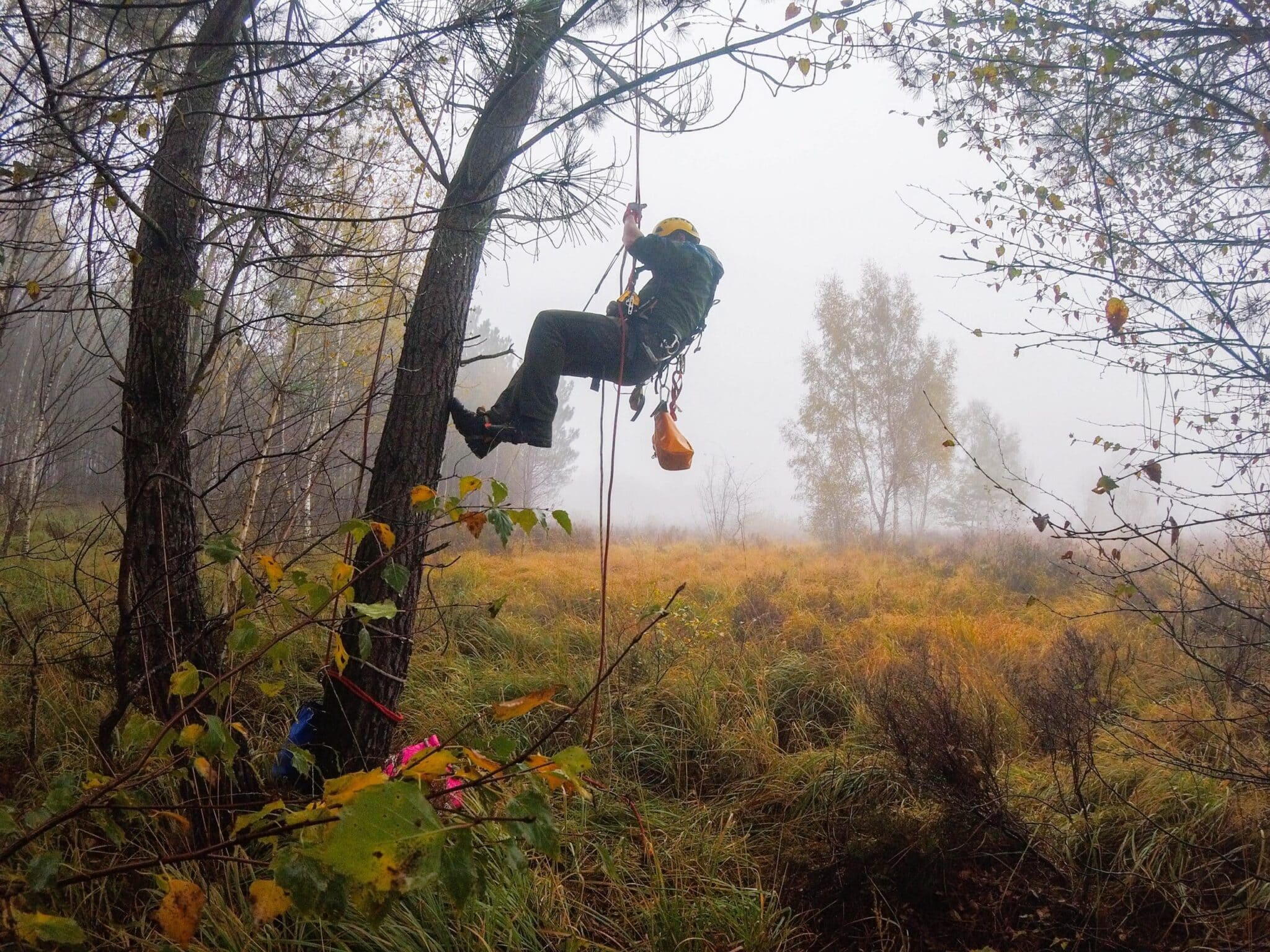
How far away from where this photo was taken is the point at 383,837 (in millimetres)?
704

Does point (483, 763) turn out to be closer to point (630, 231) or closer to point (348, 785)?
point (348, 785)

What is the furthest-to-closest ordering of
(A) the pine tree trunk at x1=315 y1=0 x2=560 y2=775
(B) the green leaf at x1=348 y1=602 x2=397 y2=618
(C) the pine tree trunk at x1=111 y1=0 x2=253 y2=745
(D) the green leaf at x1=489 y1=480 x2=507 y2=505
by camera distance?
(A) the pine tree trunk at x1=315 y1=0 x2=560 y2=775 → (C) the pine tree trunk at x1=111 y1=0 x2=253 y2=745 → (D) the green leaf at x1=489 y1=480 x2=507 y2=505 → (B) the green leaf at x1=348 y1=602 x2=397 y2=618

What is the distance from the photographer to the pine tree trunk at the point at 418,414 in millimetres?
2117

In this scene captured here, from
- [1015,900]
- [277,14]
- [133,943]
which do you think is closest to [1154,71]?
[1015,900]

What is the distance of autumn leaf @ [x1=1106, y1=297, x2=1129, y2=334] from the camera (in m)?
2.14

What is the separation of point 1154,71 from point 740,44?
160 cm

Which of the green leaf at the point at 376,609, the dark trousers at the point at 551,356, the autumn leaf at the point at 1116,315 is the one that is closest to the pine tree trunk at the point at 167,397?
the dark trousers at the point at 551,356

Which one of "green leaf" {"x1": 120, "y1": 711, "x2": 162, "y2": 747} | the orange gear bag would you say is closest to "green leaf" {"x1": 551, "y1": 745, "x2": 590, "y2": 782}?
"green leaf" {"x1": 120, "y1": 711, "x2": 162, "y2": 747}

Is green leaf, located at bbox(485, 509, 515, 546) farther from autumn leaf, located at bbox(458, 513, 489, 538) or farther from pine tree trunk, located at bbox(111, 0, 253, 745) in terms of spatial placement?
pine tree trunk, located at bbox(111, 0, 253, 745)

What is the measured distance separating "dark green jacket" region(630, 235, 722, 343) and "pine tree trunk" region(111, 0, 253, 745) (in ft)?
5.29

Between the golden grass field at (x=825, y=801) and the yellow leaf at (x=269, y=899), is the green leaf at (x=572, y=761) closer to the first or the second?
the golden grass field at (x=825, y=801)

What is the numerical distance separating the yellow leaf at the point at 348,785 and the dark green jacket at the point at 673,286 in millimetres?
2122

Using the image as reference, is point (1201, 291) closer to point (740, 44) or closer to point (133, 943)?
point (740, 44)

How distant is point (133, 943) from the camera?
163 centimetres
